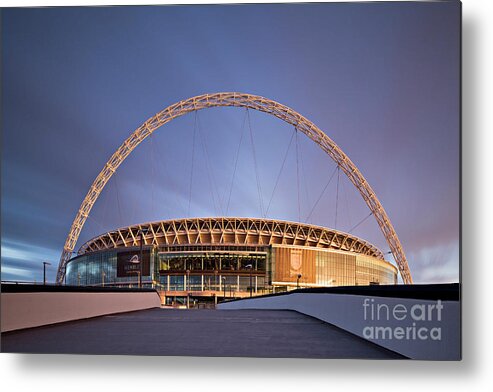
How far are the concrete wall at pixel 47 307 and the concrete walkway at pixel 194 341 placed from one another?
0.63ft

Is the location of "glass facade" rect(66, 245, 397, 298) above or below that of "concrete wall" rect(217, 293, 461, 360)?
below

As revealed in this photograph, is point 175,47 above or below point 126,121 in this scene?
above

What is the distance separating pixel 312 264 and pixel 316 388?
5240 centimetres

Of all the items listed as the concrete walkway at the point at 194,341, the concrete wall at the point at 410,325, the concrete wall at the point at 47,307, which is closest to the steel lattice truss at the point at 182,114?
the concrete wall at the point at 47,307

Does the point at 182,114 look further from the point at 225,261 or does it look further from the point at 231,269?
the point at 231,269

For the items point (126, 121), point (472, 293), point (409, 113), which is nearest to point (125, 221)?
point (126, 121)

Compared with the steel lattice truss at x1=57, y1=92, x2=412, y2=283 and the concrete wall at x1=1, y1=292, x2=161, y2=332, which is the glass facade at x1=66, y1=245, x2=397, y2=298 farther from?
the concrete wall at x1=1, y1=292, x2=161, y2=332

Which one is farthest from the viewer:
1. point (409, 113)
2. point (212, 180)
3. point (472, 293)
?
point (212, 180)

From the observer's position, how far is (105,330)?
8.56 meters

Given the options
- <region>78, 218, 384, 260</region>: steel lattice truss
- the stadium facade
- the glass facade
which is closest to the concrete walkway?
the stadium facade

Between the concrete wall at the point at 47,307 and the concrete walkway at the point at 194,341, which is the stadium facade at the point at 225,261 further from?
the concrete walkway at the point at 194,341

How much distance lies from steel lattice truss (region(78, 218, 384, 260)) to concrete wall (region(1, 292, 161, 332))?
167ft

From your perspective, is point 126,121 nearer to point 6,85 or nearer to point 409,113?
point 6,85

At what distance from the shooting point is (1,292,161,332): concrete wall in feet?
27.6
